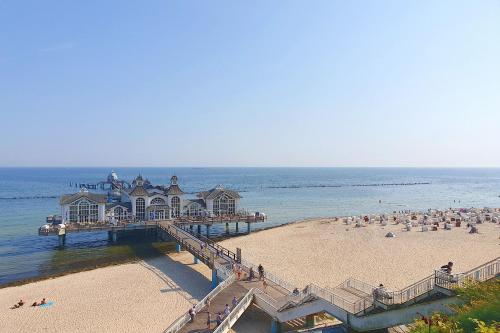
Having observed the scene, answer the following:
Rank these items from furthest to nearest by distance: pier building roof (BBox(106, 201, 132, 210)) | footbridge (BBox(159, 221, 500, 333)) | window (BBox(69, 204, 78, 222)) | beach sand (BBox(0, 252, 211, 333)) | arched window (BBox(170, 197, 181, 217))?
arched window (BBox(170, 197, 181, 217)) → pier building roof (BBox(106, 201, 132, 210)) → window (BBox(69, 204, 78, 222)) → beach sand (BBox(0, 252, 211, 333)) → footbridge (BBox(159, 221, 500, 333))

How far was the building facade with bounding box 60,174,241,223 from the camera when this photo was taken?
4450 centimetres

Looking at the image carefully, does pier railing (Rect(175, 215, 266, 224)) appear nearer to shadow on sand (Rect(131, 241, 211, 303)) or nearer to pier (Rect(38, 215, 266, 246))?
pier (Rect(38, 215, 266, 246))

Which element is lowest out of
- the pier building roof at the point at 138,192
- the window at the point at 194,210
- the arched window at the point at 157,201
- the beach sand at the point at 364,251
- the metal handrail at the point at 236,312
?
the beach sand at the point at 364,251

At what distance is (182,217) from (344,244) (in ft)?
62.2

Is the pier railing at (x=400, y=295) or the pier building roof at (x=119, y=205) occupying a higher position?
the pier building roof at (x=119, y=205)

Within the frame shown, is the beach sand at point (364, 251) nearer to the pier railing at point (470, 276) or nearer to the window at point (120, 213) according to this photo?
the pier railing at point (470, 276)

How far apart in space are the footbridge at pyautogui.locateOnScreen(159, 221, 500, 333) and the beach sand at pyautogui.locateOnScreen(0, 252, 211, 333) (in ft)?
9.80

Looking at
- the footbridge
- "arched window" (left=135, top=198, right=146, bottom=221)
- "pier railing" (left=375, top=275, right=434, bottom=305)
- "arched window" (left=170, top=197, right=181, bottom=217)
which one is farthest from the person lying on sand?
"arched window" (left=170, top=197, right=181, bottom=217)

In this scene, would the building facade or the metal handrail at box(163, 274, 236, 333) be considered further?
the building facade

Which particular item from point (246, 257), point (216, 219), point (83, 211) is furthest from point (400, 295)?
point (83, 211)

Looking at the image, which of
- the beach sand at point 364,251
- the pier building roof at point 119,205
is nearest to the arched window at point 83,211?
the pier building roof at point 119,205

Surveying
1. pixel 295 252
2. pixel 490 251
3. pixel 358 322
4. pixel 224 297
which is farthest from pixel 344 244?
pixel 358 322

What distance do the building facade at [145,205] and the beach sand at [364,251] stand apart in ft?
19.0

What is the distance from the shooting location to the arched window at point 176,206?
48.8m
